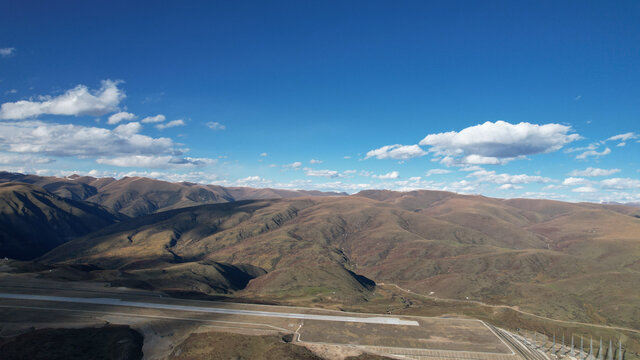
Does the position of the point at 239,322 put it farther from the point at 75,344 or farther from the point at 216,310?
the point at 75,344

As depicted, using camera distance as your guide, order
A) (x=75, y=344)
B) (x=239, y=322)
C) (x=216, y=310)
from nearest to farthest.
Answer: (x=75, y=344) < (x=239, y=322) < (x=216, y=310)

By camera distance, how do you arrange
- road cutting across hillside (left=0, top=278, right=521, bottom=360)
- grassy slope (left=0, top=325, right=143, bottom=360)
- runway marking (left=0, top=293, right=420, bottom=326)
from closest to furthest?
grassy slope (left=0, top=325, right=143, bottom=360)
road cutting across hillside (left=0, top=278, right=521, bottom=360)
runway marking (left=0, top=293, right=420, bottom=326)

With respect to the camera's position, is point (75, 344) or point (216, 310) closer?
point (75, 344)

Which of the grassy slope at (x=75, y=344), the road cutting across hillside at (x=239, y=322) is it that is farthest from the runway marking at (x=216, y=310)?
the grassy slope at (x=75, y=344)

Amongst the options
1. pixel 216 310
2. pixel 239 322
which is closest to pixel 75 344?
pixel 216 310

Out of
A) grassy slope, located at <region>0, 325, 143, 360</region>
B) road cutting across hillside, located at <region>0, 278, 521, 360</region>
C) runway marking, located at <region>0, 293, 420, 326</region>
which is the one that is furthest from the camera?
runway marking, located at <region>0, 293, 420, 326</region>

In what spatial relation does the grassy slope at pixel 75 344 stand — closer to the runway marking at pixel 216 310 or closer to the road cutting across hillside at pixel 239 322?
the road cutting across hillside at pixel 239 322

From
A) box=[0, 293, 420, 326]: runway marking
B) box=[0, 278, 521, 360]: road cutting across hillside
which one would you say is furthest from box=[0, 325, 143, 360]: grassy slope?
box=[0, 293, 420, 326]: runway marking

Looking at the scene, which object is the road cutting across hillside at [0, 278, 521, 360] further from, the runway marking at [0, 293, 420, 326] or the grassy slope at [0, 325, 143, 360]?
the grassy slope at [0, 325, 143, 360]

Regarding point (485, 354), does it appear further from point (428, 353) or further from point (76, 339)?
point (76, 339)

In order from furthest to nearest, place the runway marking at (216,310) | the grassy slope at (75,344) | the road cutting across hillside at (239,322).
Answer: the runway marking at (216,310)
the road cutting across hillside at (239,322)
the grassy slope at (75,344)

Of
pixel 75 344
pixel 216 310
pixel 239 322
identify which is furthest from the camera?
pixel 216 310
